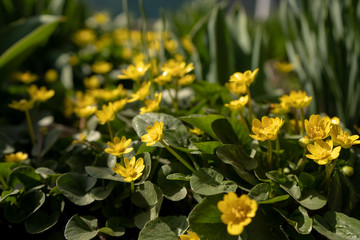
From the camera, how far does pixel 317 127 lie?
95cm

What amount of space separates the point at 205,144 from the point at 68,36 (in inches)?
104

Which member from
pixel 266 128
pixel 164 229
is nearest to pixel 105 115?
pixel 164 229

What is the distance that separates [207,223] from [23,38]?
163cm

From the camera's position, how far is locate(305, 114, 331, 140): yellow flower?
93 centimetres

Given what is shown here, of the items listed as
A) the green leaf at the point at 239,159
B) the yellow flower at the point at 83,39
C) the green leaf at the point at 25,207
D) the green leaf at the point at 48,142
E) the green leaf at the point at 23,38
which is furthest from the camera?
the yellow flower at the point at 83,39

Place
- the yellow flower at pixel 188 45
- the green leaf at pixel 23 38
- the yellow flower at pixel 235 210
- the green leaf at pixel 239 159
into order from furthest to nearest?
the yellow flower at pixel 188 45 < the green leaf at pixel 23 38 < the green leaf at pixel 239 159 < the yellow flower at pixel 235 210

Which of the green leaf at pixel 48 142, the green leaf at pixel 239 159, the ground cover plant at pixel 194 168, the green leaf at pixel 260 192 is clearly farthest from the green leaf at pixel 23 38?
the green leaf at pixel 260 192

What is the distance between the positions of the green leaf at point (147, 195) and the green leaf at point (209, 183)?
13 cm

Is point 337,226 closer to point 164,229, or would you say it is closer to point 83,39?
point 164,229

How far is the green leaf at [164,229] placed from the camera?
3.08 ft

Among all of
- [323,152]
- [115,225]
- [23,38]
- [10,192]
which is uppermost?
[23,38]

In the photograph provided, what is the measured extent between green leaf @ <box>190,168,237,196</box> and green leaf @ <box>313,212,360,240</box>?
9.5 inches

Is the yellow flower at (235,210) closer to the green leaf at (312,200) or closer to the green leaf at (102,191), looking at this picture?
the green leaf at (312,200)

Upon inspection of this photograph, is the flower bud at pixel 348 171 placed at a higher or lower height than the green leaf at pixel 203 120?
lower
